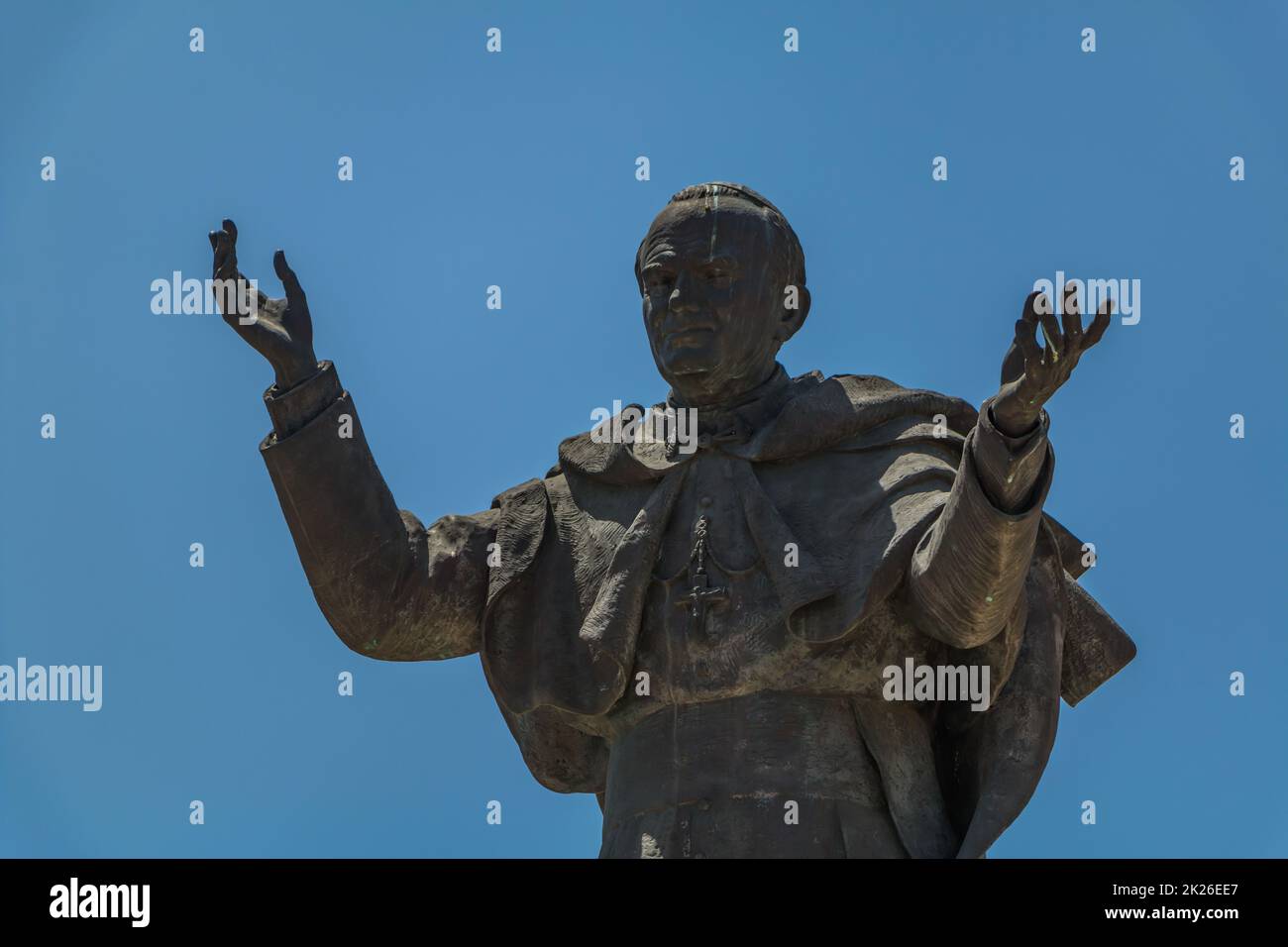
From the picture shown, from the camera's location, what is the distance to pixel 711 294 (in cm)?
2381

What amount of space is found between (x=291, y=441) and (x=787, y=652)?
3235 millimetres

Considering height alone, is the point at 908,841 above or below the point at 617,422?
below

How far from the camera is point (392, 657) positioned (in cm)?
2402

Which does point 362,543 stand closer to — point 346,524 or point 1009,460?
point 346,524

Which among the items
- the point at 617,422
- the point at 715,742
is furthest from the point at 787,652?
the point at 617,422

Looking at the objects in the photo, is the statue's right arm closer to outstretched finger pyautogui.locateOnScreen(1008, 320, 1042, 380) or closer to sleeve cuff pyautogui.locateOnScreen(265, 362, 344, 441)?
sleeve cuff pyautogui.locateOnScreen(265, 362, 344, 441)

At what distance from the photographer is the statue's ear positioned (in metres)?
24.3

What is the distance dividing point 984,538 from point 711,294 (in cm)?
270

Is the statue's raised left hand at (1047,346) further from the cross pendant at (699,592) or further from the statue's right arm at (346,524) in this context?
the statue's right arm at (346,524)

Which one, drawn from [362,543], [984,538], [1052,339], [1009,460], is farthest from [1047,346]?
[362,543]

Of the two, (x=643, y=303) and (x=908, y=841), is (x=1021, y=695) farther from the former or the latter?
(x=643, y=303)

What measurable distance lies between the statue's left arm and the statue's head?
193cm

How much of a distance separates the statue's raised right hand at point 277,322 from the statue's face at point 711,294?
222cm

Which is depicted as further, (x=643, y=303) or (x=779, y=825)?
(x=643, y=303)
